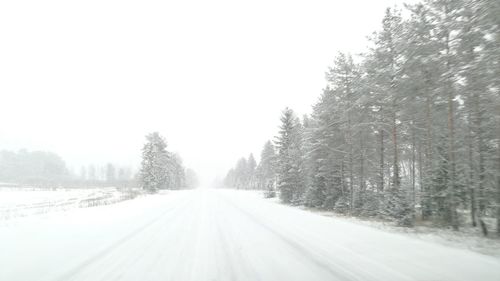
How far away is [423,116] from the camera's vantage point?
1956cm

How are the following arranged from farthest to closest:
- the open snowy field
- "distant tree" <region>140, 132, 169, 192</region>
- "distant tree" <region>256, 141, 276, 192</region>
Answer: "distant tree" <region>256, 141, 276, 192</region>
"distant tree" <region>140, 132, 169, 192</region>
the open snowy field

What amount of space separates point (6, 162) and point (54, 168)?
59.2ft

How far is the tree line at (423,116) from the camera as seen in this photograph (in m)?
12.9

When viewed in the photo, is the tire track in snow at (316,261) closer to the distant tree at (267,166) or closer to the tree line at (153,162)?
the distant tree at (267,166)

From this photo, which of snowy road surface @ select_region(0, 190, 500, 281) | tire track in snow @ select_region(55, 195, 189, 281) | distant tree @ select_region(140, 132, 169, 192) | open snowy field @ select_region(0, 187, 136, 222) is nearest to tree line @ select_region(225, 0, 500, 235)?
snowy road surface @ select_region(0, 190, 500, 281)

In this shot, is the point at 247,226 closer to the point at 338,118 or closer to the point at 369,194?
the point at 369,194

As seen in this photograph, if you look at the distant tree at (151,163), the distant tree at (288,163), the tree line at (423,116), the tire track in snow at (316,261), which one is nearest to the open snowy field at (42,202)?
the distant tree at (151,163)

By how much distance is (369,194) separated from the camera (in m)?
23.4

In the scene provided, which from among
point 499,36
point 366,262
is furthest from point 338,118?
point 366,262

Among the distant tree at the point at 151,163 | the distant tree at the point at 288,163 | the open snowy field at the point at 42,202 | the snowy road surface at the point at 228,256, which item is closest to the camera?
the snowy road surface at the point at 228,256

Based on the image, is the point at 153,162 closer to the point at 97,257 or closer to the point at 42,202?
the point at 42,202

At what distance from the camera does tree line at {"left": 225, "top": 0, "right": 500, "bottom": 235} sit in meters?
12.9

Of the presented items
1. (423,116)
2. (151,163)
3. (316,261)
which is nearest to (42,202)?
(151,163)

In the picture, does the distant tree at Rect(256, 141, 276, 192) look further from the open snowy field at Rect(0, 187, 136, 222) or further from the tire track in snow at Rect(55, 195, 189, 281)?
the tire track in snow at Rect(55, 195, 189, 281)
